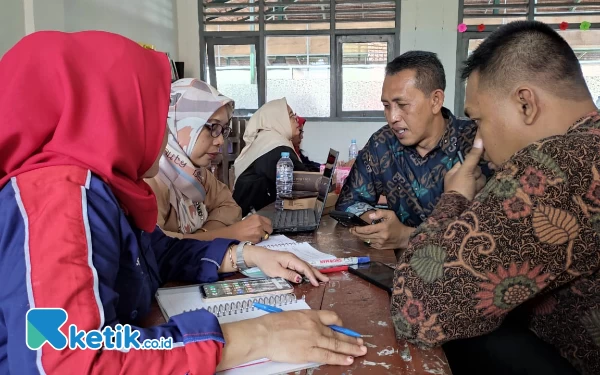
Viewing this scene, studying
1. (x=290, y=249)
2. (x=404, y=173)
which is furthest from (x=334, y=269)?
(x=404, y=173)

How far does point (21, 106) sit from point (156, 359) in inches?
16.2

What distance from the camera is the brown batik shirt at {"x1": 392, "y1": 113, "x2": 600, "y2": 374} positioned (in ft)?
2.92

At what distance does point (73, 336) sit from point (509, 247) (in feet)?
2.39

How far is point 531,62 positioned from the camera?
44.1 inches

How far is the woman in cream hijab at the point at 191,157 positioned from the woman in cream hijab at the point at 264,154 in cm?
117

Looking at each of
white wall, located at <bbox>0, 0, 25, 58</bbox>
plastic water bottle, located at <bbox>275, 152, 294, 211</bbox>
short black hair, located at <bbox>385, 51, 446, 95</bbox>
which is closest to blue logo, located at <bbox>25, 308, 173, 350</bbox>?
short black hair, located at <bbox>385, 51, 446, 95</bbox>

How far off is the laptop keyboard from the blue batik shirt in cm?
17

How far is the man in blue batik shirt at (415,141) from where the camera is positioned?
77.4 inches

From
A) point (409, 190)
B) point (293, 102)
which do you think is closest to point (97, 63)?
point (409, 190)

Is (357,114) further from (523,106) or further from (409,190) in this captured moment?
(523,106)

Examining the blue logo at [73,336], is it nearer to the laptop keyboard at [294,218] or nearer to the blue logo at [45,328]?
the blue logo at [45,328]

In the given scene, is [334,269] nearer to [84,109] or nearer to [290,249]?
[290,249]

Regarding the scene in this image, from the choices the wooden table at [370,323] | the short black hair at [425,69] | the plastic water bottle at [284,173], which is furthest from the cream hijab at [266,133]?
the wooden table at [370,323]

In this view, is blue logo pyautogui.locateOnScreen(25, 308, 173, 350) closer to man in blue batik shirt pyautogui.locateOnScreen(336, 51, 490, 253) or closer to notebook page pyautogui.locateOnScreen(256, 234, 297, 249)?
notebook page pyautogui.locateOnScreen(256, 234, 297, 249)
